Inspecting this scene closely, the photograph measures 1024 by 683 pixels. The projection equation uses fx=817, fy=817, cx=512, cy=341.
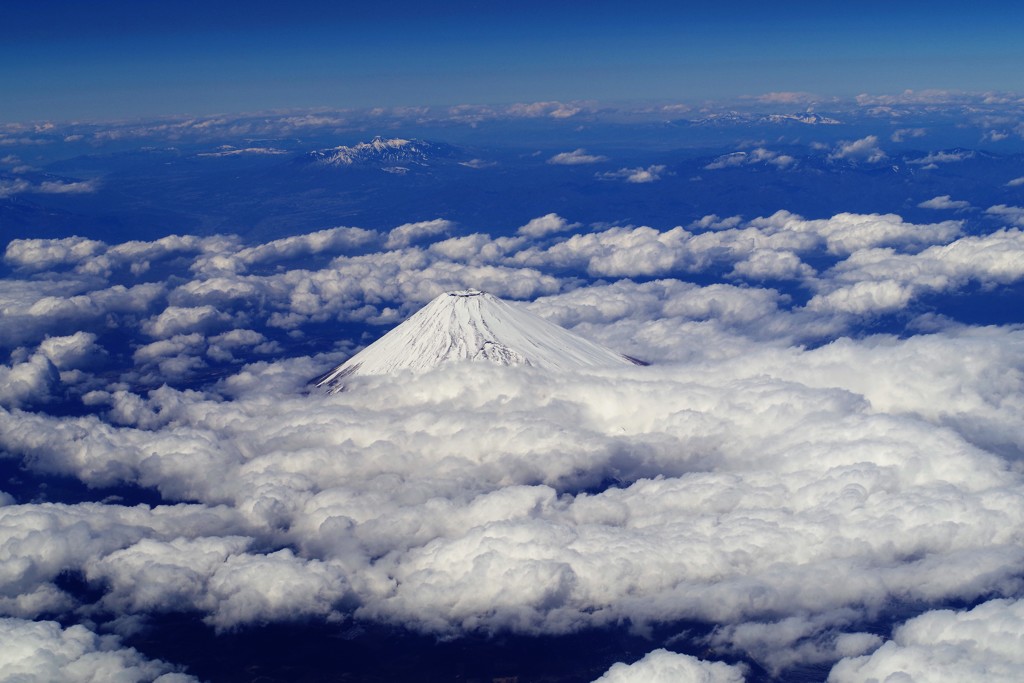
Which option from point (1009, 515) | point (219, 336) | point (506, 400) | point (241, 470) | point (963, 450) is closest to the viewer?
point (1009, 515)

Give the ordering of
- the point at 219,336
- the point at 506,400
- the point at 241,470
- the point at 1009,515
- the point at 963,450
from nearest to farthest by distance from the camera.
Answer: the point at 1009,515 < the point at 963,450 < the point at 241,470 < the point at 506,400 < the point at 219,336

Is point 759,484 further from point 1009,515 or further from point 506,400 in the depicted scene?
point 506,400

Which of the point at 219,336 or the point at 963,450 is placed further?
the point at 219,336

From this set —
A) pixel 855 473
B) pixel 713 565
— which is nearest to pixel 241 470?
pixel 713 565

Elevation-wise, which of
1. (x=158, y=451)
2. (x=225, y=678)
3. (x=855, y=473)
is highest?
(x=855, y=473)

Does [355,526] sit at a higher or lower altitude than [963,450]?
lower

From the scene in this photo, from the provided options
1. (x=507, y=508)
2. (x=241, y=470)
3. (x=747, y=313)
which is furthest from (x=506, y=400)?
(x=747, y=313)
